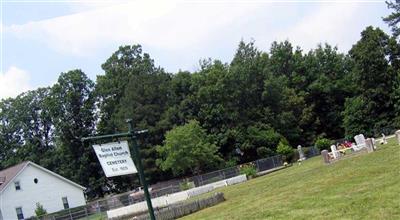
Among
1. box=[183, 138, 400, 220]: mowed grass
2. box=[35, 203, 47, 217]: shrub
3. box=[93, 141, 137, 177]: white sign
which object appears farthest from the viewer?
box=[35, 203, 47, 217]: shrub

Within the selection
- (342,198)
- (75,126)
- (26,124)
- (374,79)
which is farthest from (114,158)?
(26,124)

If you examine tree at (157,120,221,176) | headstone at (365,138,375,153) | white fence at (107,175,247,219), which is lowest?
white fence at (107,175,247,219)

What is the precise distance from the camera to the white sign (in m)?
9.25

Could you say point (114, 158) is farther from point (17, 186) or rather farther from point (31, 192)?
point (31, 192)

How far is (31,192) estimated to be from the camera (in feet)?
185

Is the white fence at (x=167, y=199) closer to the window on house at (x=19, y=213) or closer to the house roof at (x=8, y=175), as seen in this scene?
the window on house at (x=19, y=213)

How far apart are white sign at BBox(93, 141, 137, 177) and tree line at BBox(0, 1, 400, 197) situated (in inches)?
1777

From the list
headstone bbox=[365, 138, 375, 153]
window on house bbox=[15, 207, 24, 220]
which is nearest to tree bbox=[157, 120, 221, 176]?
window on house bbox=[15, 207, 24, 220]

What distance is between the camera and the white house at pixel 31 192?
5409 centimetres

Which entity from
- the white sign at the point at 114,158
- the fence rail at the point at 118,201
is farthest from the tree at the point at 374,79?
the white sign at the point at 114,158

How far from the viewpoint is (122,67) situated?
83.5 m

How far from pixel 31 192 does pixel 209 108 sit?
25.0 meters

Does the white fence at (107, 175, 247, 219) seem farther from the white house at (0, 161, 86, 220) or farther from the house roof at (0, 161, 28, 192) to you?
the house roof at (0, 161, 28, 192)

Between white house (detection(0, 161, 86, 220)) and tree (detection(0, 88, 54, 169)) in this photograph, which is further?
tree (detection(0, 88, 54, 169))
